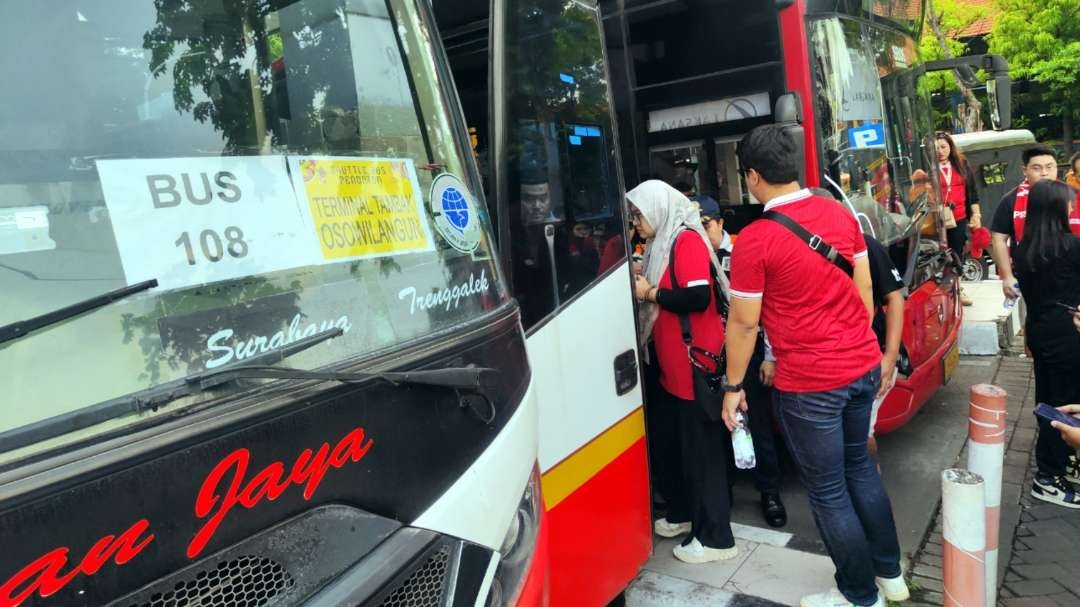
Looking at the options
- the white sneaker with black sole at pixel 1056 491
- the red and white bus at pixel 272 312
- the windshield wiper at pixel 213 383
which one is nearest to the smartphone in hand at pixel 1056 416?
the white sneaker with black sole at pixel 1056 491

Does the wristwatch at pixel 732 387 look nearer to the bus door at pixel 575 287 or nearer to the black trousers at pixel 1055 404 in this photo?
the bus door at pixel 575 287

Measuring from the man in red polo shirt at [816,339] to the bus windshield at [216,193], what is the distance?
1301mm

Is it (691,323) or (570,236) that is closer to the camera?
(570,236)

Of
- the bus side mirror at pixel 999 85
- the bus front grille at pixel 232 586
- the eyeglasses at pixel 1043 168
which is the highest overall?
the bus side mirror at pixel 999 85

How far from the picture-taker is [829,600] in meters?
3.21

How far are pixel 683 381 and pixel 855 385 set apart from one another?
30.2 inches

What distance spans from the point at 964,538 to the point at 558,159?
1991 millimetres

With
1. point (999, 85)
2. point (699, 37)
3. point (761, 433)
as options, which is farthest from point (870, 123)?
point (761, 433)

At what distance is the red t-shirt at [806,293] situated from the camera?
2.87m

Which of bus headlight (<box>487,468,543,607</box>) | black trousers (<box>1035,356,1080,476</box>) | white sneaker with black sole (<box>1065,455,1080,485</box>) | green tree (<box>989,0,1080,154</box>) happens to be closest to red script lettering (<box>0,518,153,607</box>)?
bus headlight (<box>487,468,543,607</box>)

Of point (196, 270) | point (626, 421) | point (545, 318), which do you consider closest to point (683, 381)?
point (626, 421)

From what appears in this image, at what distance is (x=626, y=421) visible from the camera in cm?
307

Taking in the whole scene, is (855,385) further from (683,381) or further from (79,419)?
(79,419)

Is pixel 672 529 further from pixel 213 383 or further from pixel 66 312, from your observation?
pixel 66 312
